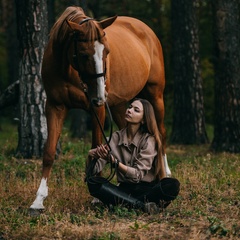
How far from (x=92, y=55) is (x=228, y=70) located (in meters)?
6.92

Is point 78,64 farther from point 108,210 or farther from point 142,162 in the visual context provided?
point 108,210

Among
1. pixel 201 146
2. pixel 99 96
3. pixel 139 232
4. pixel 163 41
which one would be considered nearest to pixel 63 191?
pixel 99 96

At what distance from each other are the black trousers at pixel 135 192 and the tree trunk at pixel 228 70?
6241 millimetres

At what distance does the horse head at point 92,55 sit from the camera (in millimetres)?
7078

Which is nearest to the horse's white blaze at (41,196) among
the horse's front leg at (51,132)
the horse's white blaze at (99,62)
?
the horse's front leg at (51,132)

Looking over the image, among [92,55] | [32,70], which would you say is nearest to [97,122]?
[92,55]

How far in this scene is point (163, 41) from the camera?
30.1 metres

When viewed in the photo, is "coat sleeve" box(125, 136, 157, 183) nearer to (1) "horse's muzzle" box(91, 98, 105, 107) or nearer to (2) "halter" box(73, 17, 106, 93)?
(1) "horse's muzzle" box(91, 98, 105, 107)

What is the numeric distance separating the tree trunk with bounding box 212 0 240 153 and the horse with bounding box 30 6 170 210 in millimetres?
3257

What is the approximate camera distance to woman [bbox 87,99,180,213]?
7.41 meters

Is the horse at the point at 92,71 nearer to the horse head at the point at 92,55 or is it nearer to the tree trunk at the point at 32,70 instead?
the horse head at the point at 92,55

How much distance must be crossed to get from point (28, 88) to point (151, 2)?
61.8ft

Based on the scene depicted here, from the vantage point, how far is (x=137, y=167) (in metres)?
7.49

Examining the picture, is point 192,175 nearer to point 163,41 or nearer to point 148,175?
point 148,175
